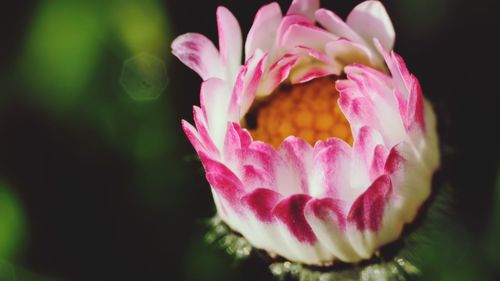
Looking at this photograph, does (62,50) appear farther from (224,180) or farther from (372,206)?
(372,206)

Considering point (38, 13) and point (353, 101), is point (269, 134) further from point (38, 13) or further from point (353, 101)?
point (38, 13)

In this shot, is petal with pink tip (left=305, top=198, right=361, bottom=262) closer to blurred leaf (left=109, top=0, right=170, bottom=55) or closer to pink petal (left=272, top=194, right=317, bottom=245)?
pink petal (left=272, top=194, right=317, bottom=245)

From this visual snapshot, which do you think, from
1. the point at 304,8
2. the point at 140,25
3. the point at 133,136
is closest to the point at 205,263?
the point at 133,136

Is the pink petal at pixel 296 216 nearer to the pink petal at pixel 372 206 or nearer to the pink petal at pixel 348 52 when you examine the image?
the pink petal at pixel 372 206

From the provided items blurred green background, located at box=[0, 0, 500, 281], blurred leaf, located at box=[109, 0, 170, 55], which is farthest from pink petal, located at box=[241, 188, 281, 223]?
blurred leaf, located at box=[109, 0, 170, 55]

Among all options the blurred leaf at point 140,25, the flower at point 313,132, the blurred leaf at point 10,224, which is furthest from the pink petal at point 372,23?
the blurred leaf at point 10,224

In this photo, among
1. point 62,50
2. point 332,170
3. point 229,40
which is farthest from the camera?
point 62,50

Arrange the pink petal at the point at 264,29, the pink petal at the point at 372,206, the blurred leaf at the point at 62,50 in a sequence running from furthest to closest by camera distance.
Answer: the blurred leaf at the point at 62,50
the pink petal at the point at 264,29
the pink petal at the point at 372,206
